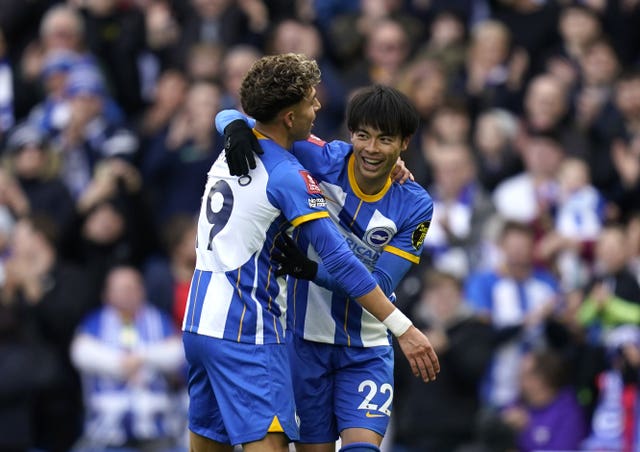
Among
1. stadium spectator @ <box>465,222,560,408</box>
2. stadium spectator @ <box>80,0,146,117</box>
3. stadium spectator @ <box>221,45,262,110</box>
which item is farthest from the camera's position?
stadium spectator @ <box>80,0,146,117</box>

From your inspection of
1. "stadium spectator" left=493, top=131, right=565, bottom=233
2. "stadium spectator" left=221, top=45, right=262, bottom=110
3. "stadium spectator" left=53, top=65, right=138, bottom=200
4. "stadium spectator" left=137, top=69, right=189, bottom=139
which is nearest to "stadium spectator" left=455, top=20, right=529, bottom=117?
"stadium spectator" left=493, top=131, right=565, bottom=233

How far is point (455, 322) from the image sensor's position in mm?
11328

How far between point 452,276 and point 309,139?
13.4 ft

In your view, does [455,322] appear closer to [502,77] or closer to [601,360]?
[601,360]

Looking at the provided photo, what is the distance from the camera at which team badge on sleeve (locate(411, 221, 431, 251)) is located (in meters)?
7.37

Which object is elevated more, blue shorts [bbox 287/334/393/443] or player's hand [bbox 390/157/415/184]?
player's hand [bbox 390/157/415/184]

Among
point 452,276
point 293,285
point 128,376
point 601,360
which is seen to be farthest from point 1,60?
point 293,285

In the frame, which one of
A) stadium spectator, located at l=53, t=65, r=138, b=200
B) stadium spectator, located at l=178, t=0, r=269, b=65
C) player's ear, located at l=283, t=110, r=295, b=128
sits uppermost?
stadium spectator, located at l=178, t=0, r=269, b=65

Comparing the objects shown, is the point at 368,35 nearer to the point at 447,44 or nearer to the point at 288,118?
the point at 447,44

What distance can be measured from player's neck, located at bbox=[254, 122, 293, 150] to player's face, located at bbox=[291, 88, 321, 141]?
47 mm

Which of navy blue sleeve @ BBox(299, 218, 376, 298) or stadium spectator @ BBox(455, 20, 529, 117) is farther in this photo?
stadium spectator @ BBox(455, 20, 529, 117)

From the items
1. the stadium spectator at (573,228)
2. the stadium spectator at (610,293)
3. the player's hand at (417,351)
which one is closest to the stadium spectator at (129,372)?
the stadium spectator at (573,228)

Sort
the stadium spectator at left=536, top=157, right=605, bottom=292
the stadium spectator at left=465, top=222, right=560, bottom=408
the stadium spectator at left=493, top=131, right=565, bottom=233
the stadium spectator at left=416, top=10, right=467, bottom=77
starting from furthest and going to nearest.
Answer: the stadium spectator at left=416, top=10, right=467, bottom=77
the stadium spectator at left=493, top=131, right=565, bottom=233
the stadium spectator at left=536, top=157, right=605, bottom=292
the stadium spectator at left=465, top=222, right=560, bottom=408

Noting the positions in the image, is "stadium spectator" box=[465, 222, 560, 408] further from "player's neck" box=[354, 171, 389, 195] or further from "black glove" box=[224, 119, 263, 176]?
"black glove" box=[224, 119, 263, 176]
